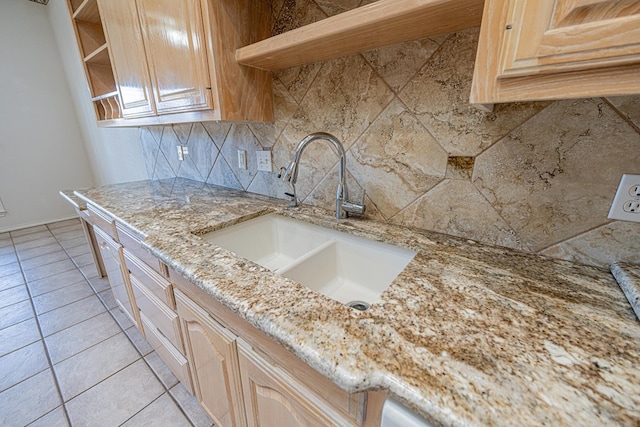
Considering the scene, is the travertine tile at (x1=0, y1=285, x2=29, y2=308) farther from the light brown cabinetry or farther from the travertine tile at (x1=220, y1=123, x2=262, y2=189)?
the travertine tile at (x1=220, y1=123, x2=262, y2=189)

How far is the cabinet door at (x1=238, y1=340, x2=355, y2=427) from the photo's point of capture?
19.5 inches

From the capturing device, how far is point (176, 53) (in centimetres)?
101

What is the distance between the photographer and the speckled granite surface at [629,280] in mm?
465

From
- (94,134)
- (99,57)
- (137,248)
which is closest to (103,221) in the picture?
(137,248)

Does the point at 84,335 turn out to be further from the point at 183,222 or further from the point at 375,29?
the point at 375,29

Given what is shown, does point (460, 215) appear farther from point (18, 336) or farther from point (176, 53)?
point (18, 336)

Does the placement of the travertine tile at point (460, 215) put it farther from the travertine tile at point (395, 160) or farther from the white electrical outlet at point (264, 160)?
the white electrical outlet at point (264, 160)

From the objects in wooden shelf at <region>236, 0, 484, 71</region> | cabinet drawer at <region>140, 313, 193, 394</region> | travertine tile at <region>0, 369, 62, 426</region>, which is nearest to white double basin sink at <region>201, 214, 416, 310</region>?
cabinet drawer at <region>140, 313, 193, 394</region>

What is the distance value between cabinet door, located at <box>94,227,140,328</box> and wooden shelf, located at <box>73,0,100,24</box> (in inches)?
53.4

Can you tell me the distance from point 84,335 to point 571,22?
7.97ft

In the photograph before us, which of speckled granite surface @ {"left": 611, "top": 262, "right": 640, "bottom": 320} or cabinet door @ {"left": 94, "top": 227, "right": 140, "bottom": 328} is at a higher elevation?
speckled granite surface @ {"left": 611, "top": 262, "right": 640, "bottom": 320}

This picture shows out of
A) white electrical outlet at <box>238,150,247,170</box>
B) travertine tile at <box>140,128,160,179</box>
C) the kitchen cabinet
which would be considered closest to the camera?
the kitchen cabinet

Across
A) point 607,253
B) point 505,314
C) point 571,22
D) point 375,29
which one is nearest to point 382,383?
point 505,314

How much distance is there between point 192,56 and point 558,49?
1.09 metres
